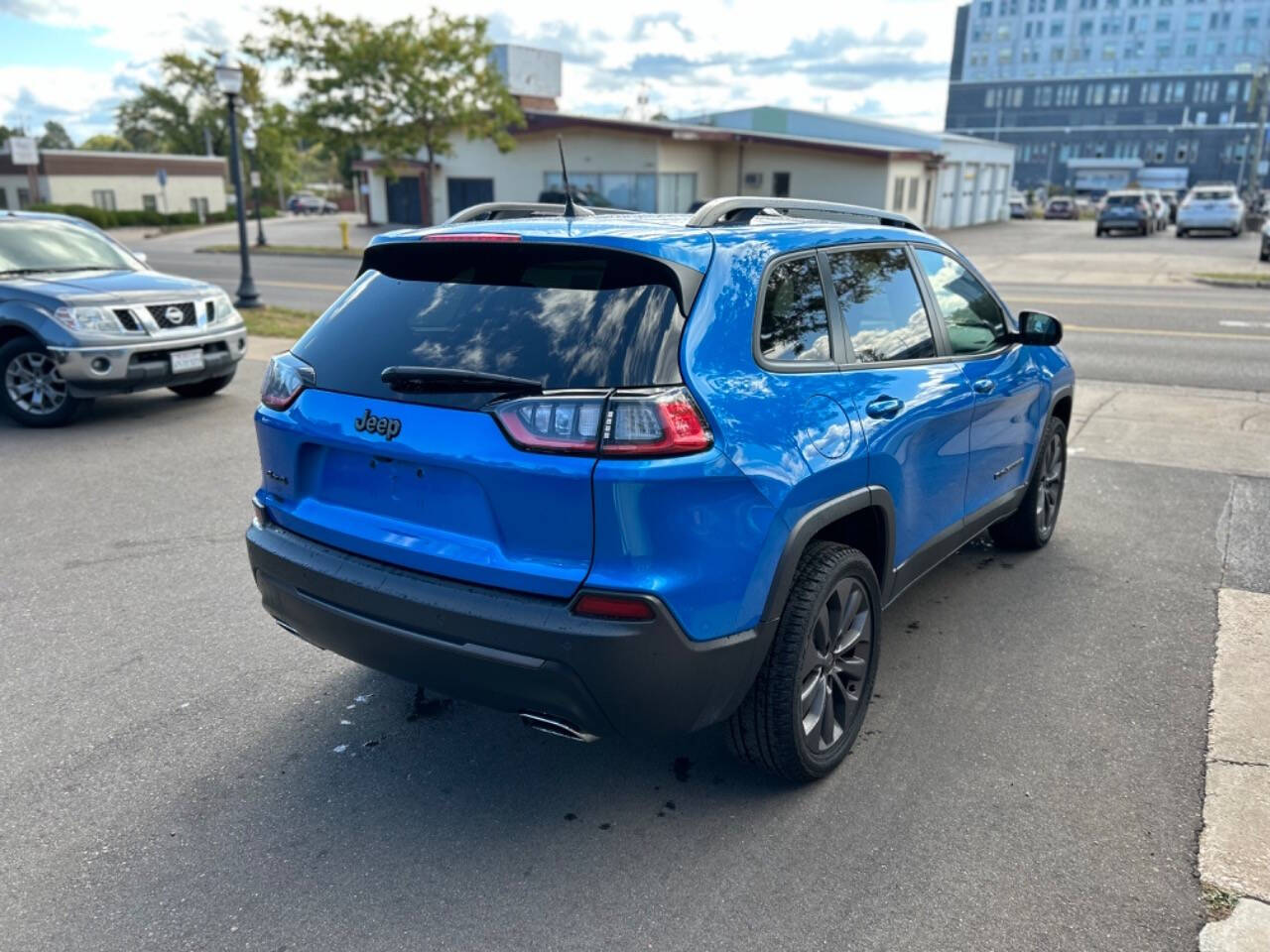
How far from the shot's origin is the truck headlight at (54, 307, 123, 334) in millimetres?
7793

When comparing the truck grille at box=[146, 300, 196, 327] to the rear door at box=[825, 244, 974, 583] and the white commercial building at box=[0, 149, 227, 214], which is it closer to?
the rear door at box=[825, 244, 974, 583]

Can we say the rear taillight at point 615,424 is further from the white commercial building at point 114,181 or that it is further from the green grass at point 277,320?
the white commercial building at point 114,181

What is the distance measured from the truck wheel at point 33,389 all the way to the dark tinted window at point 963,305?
6.85m

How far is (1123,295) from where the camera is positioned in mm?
19453

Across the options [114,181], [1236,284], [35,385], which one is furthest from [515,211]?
[114,181]

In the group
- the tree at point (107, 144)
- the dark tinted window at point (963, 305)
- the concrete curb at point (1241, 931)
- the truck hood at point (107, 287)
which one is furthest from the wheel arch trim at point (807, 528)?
the tree at point (107, 144)

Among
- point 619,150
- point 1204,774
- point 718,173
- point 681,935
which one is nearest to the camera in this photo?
point 681,935

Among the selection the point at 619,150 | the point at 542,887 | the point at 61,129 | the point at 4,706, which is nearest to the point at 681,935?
the point at 542,887

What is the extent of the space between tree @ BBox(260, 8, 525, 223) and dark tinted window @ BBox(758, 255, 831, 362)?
3276 centimetres

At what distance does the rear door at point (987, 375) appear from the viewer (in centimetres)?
421

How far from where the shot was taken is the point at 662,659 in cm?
266

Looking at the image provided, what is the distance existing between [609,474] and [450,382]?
584 mm

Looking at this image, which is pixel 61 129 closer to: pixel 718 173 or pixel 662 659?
pixel 718 173

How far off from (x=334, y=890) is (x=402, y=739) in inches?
31.8
